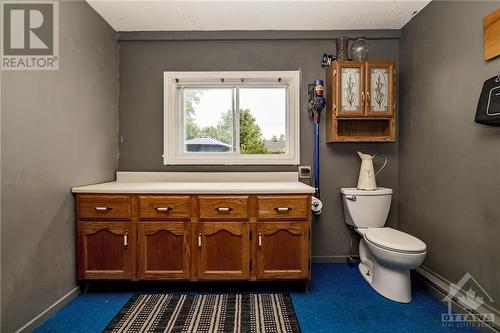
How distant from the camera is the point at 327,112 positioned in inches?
101

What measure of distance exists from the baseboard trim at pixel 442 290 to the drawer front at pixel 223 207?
58.4 inches

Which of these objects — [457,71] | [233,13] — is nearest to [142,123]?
[233,13]

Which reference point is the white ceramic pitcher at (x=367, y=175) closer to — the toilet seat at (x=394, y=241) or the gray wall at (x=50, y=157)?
the toilet seat at (x=394, y=241)

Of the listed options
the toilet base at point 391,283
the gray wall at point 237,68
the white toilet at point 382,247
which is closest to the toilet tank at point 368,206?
the white toilet at point 382,247

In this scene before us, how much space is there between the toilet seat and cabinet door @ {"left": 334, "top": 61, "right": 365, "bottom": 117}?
1.00 meters

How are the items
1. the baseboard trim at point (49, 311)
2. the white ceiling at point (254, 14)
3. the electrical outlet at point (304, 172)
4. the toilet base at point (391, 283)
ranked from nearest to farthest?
the baseboard trim at point (49, 311), the toilet base at point (391, 283), the white ceiling at point (254, 14), the electrical outlet at point (304, 172)

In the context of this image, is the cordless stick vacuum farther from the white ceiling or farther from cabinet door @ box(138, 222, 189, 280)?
cabinet door @ box(138, 222, 189, 280)

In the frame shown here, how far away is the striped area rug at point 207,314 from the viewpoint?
1648mm

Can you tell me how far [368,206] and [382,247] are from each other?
1.79ft

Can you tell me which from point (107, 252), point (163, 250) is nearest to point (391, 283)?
point (163, 250)

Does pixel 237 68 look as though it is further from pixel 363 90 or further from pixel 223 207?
pixel 223 207

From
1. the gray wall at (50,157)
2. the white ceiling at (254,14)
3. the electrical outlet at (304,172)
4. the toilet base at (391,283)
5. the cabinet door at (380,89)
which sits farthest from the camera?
the electrical outlet at (304,172)

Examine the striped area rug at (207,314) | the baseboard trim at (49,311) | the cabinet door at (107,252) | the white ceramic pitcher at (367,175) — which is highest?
the white ceramic pitcher at (367,175)

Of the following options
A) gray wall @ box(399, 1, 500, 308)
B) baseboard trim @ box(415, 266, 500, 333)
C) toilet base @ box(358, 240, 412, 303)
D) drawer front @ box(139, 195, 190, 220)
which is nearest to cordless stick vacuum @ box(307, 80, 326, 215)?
toilet base @ box(358, 240, 412, 303)
